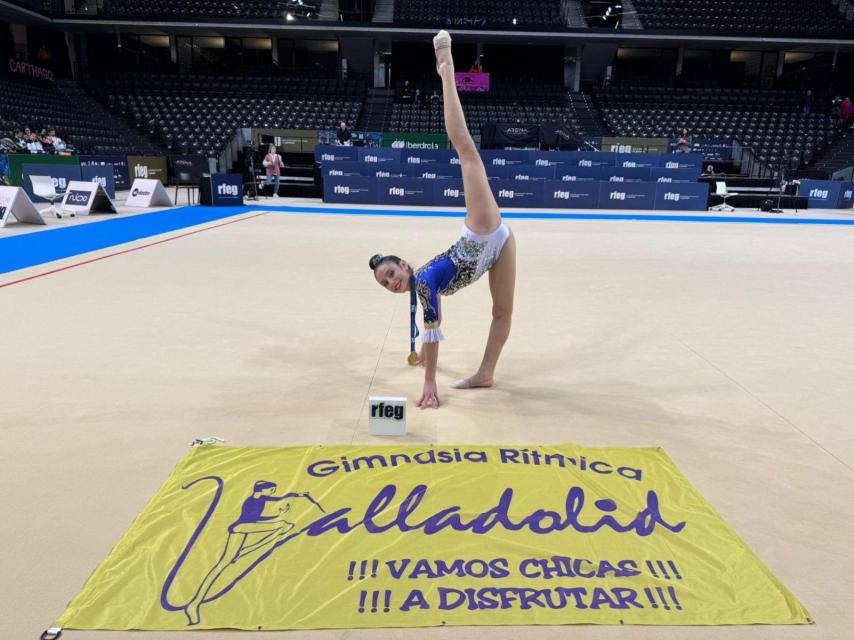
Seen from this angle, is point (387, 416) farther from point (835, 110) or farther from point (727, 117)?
point (835, 110)

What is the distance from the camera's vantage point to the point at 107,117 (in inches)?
1008

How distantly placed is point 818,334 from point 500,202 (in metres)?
13.7

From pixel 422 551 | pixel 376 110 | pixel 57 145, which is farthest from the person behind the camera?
pixel 376 110

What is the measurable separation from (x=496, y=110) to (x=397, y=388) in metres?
25.1

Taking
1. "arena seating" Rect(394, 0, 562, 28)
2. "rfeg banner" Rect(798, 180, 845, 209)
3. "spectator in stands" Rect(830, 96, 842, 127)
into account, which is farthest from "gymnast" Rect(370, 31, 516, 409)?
"spectator in stands" Rect(830, 96, 842, 127)

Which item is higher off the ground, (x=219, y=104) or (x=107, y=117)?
(x=219, y=104)

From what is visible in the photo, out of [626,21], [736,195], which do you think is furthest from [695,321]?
[626,21]

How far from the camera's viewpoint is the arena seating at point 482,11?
92.4 ft

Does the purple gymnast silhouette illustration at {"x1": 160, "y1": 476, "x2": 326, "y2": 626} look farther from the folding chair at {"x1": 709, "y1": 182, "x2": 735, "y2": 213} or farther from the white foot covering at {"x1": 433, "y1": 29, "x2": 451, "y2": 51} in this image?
the folding chair at {"x1": 709, "y1": 182, "x2": 735, "y2": 213}

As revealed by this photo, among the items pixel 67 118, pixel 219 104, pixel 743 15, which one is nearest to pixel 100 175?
pixel 67 118

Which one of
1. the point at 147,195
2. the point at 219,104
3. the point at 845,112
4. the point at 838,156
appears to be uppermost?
the point at 845,112

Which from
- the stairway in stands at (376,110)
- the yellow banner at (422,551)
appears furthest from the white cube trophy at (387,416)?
the stairway in stands at (376,110)

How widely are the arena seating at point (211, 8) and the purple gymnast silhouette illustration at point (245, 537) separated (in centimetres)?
2838

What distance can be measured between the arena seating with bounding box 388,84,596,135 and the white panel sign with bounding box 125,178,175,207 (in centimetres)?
1331
